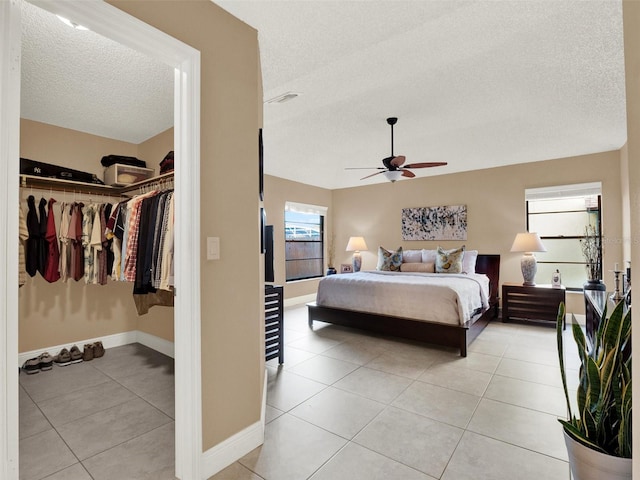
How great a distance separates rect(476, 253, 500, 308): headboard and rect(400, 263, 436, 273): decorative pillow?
866 mm

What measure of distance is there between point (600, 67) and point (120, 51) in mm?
3402

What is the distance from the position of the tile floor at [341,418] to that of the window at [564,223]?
198 centimetres

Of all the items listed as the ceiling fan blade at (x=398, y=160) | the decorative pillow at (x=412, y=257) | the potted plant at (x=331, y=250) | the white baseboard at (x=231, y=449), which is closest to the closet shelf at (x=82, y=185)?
the white baseboard at (x=231, y=449)

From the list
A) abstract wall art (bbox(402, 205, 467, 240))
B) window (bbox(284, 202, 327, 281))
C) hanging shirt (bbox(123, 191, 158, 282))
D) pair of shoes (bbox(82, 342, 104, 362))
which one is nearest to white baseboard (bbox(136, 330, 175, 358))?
pair of shoes (bbox(82, 342, 104, 362))

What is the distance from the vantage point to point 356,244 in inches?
253

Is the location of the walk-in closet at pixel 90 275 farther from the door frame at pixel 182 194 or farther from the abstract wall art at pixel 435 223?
the abstract wall art at pixel 435 223

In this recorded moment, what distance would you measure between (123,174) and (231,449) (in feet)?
9.62

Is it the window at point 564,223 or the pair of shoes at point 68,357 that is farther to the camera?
the window at point 564,223

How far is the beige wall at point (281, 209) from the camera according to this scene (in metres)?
5.62

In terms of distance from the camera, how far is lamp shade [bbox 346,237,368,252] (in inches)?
252

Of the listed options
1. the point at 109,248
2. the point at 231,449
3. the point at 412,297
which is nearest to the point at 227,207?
the point at 231,449

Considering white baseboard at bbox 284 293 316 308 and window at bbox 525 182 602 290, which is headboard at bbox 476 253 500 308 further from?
white baseboard at bbox 284 293 316 308

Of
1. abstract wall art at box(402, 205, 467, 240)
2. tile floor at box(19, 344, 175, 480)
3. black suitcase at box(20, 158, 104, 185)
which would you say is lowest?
tile floor at box(19, 344, 175, 480)

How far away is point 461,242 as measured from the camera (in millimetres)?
5543
